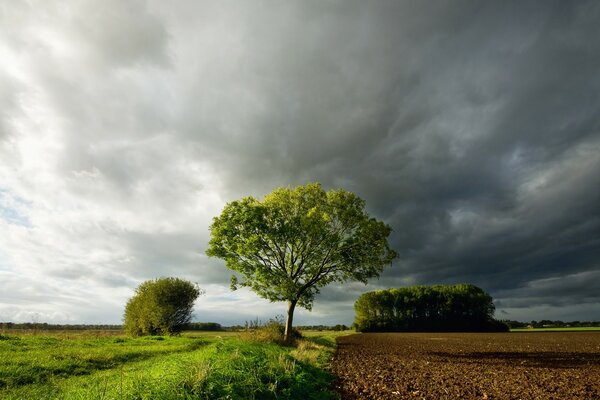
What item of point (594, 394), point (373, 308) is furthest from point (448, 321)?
point (594, 394)

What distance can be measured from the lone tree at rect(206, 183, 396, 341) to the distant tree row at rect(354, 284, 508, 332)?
86.7 metres

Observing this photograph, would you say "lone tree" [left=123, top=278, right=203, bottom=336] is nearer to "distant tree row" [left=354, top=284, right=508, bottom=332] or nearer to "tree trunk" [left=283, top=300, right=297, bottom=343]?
"tree trunk" [left=283, top=300, right=297, bottom=343]

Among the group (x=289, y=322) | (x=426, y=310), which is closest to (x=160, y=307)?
(x=289, y=322)

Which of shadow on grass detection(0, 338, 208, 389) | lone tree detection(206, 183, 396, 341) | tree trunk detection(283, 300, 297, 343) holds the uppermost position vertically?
lone tree detection(206, 183, 396, 341)

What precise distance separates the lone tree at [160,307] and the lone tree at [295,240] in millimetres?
23532

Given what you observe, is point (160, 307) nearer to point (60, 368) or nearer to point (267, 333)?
point (267, 333)

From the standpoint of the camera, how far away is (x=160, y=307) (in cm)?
5184

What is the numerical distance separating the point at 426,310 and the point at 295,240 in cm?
10451

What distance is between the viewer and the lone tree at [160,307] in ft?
170

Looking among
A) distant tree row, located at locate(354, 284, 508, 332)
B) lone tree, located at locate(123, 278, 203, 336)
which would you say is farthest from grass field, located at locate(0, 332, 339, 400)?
distant tree row, located at locate(354, 284, 508, 332)

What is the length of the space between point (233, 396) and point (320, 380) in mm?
5762

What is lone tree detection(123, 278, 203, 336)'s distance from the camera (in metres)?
51.8

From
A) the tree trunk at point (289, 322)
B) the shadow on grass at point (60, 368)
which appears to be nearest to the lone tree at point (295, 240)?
the tree trunk at point (289, 322)

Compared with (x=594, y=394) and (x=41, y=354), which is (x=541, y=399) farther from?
(x=41, y=354)
